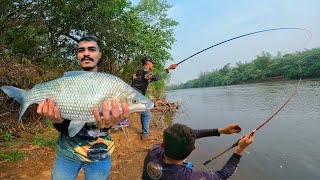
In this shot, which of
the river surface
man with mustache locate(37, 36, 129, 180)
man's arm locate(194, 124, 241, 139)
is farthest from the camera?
the river surface

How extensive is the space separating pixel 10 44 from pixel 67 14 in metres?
2.81

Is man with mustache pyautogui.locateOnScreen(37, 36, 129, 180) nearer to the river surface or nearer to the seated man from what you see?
the seated man

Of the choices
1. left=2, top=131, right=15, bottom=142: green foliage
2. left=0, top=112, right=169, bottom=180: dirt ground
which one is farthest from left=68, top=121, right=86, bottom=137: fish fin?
left=2, top=131, right=15, bottom=142: green foliage

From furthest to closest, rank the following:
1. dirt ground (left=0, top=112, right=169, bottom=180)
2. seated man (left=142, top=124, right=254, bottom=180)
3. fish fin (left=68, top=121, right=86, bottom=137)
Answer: dirt ground (left=0, top=112, right=169, bottom=180) → seated man (left=142, top=124, right=254, bottom=180) → fish fin (left=68, top=121, right=86, bottom=137)

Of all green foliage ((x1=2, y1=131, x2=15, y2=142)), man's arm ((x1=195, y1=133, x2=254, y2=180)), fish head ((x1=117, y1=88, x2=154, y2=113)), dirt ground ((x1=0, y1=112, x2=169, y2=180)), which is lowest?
dirt ground ((x1=0, y1=112, x2=169, y2=180))

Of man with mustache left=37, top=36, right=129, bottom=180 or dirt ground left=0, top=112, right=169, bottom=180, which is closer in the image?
man with mustache left=37, top=36, right=129, bottom=180

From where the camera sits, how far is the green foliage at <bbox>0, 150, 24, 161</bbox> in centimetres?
662

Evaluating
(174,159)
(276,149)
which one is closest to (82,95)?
(174,159)

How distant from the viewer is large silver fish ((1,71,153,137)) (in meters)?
2.50

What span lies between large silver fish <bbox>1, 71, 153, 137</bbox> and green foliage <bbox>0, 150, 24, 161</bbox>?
467 centimetres

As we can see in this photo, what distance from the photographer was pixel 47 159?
276 inches

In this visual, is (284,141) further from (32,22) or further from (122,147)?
(32,22)

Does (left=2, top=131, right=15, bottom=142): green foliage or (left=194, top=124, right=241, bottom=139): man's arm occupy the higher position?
(left=194, top=124, right=241, bottom=139): man's arm

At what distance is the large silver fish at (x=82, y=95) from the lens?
8.21 feet
